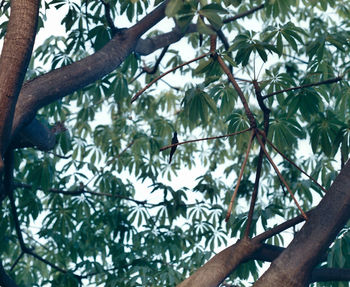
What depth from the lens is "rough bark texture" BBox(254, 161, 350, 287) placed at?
7.26 ft

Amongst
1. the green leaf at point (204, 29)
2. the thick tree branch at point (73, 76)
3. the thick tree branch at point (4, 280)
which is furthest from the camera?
the thick tree branch at point (4, 280)

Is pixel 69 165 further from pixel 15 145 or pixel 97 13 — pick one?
pixel 15 145

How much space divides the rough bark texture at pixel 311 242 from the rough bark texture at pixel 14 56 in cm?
135

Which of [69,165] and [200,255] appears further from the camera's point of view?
[69,165]

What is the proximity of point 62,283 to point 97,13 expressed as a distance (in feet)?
7.42

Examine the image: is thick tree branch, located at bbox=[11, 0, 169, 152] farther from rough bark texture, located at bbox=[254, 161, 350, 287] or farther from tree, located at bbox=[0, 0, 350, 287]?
rough bark texture, located at bbox=[254, 161, 350, 287]

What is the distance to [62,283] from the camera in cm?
404

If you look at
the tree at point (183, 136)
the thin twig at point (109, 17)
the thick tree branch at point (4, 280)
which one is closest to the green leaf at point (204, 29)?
the tree at point (183, 136)

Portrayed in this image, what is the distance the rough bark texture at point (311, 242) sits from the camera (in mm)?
2213

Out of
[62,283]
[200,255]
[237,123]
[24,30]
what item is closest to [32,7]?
[24,30]

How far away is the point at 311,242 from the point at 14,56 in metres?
1.62

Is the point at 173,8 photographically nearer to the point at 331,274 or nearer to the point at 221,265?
the point at 221,265

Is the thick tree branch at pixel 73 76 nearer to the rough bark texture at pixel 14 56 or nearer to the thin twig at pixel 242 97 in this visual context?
the rough bark texture at pixel 14 56

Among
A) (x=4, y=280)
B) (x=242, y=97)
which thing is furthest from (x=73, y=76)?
(x=4, y=280)
